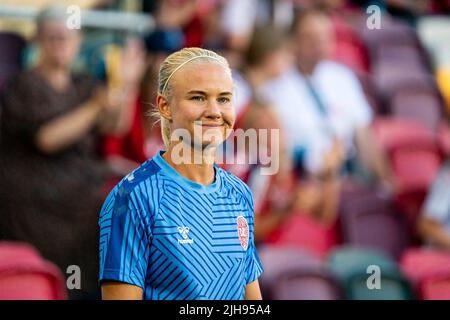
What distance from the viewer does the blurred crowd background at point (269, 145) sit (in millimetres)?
3596

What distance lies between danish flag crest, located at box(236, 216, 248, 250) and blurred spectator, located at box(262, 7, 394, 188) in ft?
8.74

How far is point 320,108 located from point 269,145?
644 mm

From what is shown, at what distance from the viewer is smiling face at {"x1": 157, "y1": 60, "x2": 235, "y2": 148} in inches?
59.2

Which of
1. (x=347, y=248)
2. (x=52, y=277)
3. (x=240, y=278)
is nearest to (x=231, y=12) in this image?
(x=347, y=248)

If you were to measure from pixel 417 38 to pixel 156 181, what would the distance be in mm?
4792

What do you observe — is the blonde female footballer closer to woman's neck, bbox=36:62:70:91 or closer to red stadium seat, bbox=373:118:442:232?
woman's neck, bbox=36:62:70:91

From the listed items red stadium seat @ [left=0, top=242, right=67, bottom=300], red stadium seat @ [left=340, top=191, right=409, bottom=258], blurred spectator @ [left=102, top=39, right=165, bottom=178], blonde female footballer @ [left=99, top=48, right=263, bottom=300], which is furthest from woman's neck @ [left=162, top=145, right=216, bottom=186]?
red stadium seat @ [left=340, top=191, right=409, bottom=258]

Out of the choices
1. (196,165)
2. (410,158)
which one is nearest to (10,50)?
(410,158)

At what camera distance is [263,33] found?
4578 mm

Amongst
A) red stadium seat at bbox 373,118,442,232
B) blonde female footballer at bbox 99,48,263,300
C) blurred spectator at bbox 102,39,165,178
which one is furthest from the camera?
red stadium seat at bbox 373,118,442,232

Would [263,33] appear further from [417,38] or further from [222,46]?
[417,38]

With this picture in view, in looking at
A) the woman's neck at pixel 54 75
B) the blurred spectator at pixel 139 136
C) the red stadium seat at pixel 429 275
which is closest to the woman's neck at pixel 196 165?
the blurred spectator at pixel 139 136

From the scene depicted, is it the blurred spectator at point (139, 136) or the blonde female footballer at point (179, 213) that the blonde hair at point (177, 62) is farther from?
the blurred spectator at point (139, 136)

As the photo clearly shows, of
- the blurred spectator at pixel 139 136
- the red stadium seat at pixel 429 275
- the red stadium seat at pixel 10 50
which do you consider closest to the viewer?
the blurred spectator at pixel 139 136
